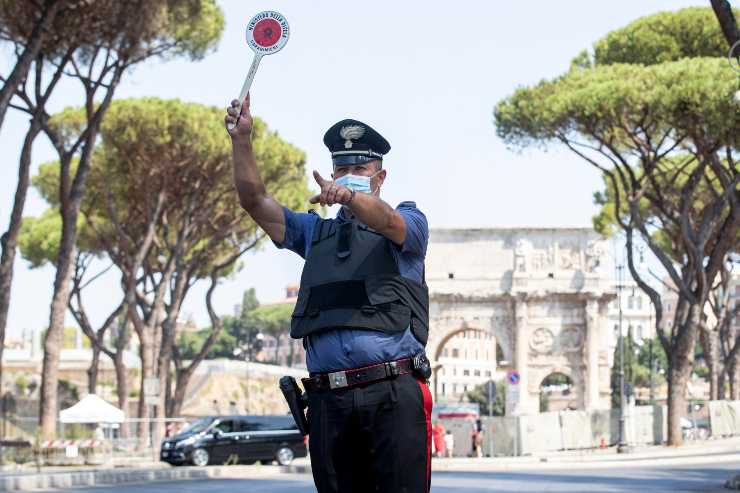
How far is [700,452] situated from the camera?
33656mm

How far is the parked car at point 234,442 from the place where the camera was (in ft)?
103

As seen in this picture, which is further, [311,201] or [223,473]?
[223,473]

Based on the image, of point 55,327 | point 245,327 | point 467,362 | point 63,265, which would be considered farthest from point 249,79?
point 467,362

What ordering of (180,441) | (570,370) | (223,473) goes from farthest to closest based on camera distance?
(570,370)
(180,441)
(223,473)

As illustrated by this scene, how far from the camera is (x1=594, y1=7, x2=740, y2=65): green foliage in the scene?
1312 inches

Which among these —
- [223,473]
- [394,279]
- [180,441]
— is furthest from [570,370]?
[394,279]

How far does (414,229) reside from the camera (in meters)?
4.40

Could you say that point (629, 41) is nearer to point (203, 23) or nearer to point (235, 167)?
point (203, 23)

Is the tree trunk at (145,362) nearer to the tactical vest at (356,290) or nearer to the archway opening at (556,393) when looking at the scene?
the tactical vest at (356,290)

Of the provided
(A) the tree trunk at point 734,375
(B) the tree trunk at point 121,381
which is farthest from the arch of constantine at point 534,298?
(B) the tree trunk at point 121,381

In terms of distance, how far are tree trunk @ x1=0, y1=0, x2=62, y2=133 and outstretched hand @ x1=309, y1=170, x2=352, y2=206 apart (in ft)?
63.0

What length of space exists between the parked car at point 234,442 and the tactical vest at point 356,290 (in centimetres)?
2712

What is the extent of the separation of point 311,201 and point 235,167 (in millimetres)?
589

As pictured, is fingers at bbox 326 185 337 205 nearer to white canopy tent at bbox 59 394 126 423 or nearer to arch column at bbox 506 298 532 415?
white canopy tent at bbox 59 394 126 423
